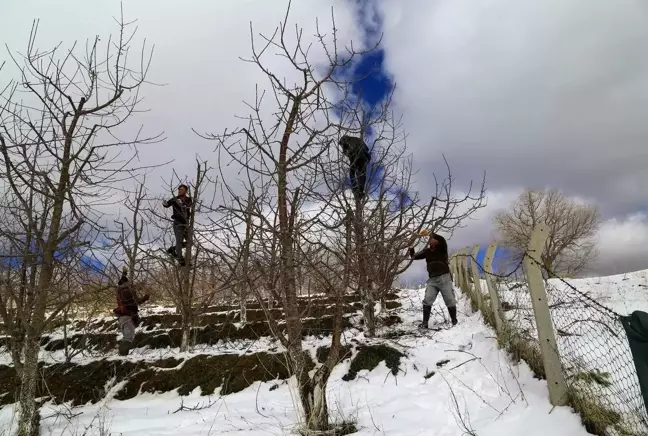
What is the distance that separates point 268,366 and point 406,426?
279cm

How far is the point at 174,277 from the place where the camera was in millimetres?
7633

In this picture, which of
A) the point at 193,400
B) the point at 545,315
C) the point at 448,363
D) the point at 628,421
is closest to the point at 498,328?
the point at 448,363

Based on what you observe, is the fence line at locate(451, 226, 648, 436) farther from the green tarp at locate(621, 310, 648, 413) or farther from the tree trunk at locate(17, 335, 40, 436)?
the tree trunk at locate(17, 335, 40, 436)

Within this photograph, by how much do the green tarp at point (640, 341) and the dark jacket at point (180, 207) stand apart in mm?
6187

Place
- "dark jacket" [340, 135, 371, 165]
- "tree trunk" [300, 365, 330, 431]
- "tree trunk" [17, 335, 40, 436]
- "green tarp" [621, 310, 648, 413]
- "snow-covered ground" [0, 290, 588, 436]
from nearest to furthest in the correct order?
"green tarp" [621, 310, 648, 413], "snow-covered ground" [0, 290, 588, 436], "tree trunk" [300, 365, 330, 431], "tree trunk" [17, 335, 40, 436], "dark jacket" [340, 135, 371, 165]

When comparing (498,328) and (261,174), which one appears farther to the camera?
(498,328)

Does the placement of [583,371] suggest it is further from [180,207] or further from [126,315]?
[126,315]

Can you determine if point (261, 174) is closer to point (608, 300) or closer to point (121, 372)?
point (121, 372)

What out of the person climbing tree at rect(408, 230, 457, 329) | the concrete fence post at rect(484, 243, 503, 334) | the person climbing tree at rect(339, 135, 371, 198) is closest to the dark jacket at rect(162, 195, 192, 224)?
the person climbing tree at rect(339, 135, 371, 198)

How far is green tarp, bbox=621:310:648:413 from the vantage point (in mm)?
1718

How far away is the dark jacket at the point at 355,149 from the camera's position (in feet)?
14.2

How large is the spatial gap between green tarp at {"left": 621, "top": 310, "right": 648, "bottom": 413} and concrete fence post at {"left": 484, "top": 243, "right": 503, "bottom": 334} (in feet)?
9.33

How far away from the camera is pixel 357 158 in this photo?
448 centimetres

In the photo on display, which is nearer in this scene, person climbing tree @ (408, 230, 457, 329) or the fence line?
the fence line
